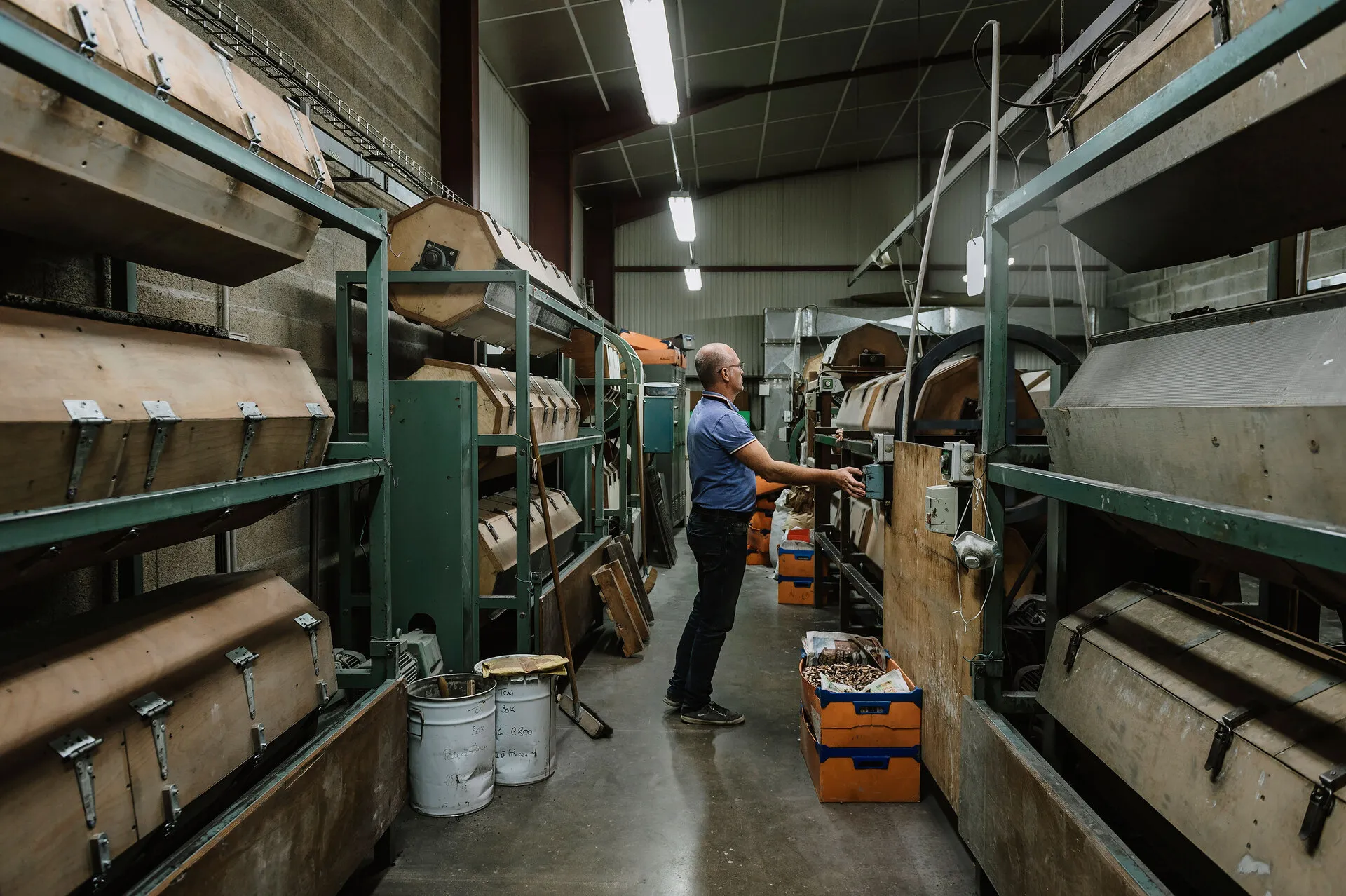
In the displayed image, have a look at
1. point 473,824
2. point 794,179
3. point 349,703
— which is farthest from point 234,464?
point 794,179

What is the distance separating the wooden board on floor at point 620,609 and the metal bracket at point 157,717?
341 centimetres

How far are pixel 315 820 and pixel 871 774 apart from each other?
200 centimetres

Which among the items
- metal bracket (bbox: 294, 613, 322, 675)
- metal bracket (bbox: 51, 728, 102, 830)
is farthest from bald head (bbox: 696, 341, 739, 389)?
metal bracket (bbox: 51, 728, 102, 830)

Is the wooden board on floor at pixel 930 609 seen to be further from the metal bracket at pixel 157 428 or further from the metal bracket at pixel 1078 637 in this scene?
the metal bracket at pixel 157 428

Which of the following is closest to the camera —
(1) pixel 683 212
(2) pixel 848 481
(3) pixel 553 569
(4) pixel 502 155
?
(2) pixel 848 481

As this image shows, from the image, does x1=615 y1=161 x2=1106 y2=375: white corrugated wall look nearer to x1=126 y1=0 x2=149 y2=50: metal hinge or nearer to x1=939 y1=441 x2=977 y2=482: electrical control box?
x1=939 y1=441 x2=977 y2=482: electrical control box

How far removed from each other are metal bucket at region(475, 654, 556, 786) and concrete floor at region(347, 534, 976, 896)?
65 mm

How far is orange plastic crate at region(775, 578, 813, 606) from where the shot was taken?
19.9 ft

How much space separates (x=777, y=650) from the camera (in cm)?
491

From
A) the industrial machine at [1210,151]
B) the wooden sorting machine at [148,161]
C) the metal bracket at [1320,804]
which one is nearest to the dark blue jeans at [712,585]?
the industrial machine at [1210,151]

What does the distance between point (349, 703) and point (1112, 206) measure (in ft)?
8.95

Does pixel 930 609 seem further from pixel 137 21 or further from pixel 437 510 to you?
pixel 137 21

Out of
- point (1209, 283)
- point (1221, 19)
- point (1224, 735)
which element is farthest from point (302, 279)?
point (1209, 283)

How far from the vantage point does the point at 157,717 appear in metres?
1.55
